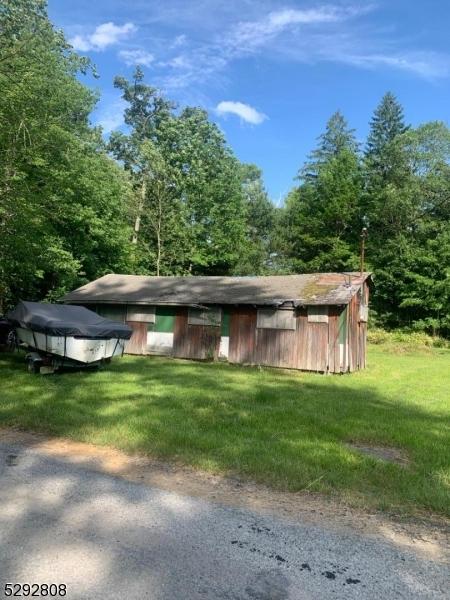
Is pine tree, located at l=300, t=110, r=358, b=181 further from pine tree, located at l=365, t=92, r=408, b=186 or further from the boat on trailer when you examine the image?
the boat on trailer

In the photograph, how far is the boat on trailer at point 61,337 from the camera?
12.7 m

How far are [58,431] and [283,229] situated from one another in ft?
134

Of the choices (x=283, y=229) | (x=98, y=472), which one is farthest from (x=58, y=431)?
(x=283, y=229)

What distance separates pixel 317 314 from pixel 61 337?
9023mm

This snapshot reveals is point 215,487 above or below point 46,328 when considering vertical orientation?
below

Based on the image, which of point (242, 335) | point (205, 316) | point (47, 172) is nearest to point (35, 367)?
point (205, 316)

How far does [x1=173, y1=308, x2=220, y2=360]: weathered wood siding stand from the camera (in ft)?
65.0

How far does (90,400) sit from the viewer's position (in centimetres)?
968

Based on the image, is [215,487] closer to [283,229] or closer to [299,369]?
[299,369]

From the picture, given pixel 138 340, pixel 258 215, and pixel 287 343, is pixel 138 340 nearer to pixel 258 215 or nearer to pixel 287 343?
pixel 287 343

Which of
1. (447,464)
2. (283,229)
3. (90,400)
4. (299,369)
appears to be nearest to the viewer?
(447,464)

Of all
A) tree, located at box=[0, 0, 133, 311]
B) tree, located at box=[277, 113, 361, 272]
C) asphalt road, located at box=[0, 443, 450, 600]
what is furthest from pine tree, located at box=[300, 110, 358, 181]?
asphalt road, located at box=[0, 443, 450, 600]

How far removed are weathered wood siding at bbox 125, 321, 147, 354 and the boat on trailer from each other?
7.05 meters

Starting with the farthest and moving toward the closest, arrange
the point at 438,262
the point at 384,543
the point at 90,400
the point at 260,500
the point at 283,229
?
the point at 283,229, the point at 438,262, the point at 90,400, the point at 260,500, the point at 384,543
